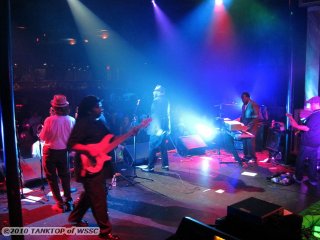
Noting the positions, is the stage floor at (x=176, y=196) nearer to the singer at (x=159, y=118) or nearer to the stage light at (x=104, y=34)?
the singer at (x=159, y=118)

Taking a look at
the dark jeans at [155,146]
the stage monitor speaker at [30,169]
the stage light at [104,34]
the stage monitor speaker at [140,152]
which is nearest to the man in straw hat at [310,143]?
the dark jeans at [155,146]

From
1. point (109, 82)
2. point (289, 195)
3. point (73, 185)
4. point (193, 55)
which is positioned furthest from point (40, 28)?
point (289, 195)

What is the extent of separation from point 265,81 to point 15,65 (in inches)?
408

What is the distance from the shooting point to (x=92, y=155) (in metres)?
4.16

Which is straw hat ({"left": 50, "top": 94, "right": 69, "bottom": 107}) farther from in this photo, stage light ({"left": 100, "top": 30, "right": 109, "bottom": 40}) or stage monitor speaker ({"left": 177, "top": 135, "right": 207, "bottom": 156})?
stage light ({"left": 100, "top": 30, "right": 109, "bottom": 40})

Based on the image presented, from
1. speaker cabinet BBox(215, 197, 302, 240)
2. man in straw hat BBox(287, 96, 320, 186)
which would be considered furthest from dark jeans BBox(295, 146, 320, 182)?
speaker cabinet BBox(215, 197, 302, 240)

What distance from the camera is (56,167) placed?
17.8 feet

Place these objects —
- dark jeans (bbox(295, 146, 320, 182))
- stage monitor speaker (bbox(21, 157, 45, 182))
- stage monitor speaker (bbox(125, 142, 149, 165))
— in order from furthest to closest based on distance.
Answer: stage monitor speaker (bbox(125, 142, 149, 165))
stage monitor speaker (bbox(21, 157, 45, 182))
dark jeans (bbox(295, 146, 320, 182))

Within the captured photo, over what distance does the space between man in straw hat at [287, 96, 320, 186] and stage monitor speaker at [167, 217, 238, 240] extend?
444 centimetres

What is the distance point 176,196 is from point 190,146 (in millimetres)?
3132

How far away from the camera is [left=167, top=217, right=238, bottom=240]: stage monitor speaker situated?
260 cm

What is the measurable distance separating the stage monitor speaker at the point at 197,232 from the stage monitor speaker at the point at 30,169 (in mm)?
4766

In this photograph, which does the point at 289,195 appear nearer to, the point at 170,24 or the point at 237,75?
the point at 237,75

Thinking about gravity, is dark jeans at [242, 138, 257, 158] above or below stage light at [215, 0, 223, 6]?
below
